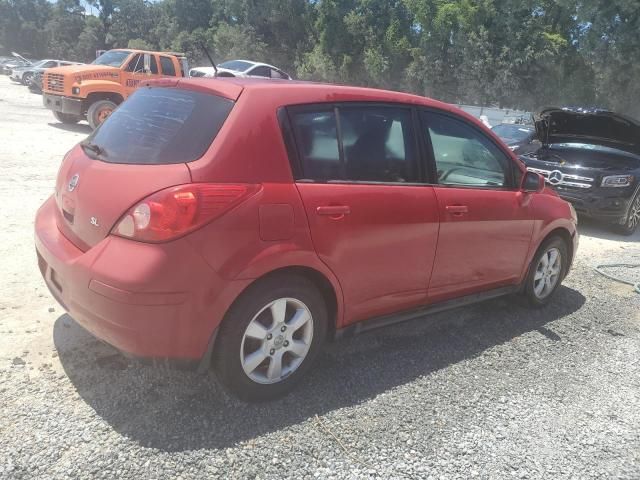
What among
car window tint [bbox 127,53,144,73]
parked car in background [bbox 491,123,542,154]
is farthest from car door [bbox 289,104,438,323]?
car window tint [bbox 127,53,144,73]

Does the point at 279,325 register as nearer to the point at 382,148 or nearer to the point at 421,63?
the point at 382,148

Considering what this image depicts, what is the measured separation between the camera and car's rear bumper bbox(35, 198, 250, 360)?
2.54m

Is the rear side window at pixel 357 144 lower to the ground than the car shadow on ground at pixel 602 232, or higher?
higher

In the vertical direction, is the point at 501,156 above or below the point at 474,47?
below

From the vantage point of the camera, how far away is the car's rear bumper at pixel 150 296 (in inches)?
99.9

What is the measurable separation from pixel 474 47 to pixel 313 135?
3858 centimetres

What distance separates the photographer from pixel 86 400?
116 inches

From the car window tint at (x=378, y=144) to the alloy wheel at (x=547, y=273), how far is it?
1842 millimetres

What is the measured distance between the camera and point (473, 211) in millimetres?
3838

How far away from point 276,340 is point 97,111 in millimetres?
12038

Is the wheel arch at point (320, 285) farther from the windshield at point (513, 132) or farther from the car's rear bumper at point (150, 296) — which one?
the windshield at point (513, 132)

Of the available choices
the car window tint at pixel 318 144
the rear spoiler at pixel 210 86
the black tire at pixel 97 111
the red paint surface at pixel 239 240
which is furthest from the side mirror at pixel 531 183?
the black tire at pixel 97 111

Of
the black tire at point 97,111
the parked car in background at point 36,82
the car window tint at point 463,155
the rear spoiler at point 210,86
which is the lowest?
the parked car in background at point 36,82

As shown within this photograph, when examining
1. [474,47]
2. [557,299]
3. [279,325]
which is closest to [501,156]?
[557,299]
